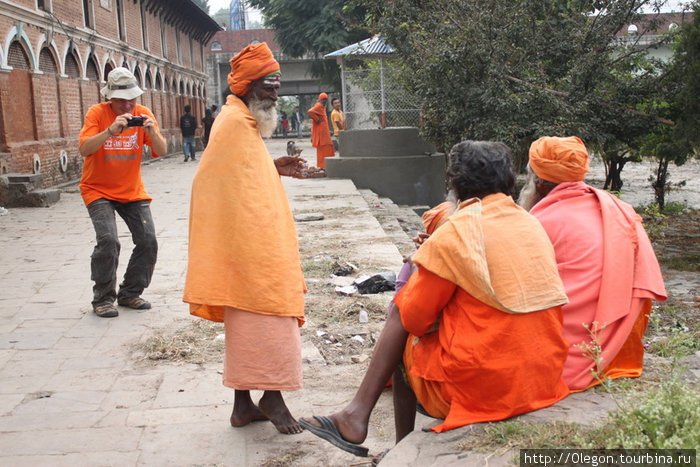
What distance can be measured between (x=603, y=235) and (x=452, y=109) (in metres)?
7.41

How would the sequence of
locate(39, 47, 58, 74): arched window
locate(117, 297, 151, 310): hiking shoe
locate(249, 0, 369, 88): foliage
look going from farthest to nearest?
locate(249, 0, 369, 88): foliage, locate(39, 47, 58, 74): arched window, locate(117, 297, 151, 310): hiking shoe

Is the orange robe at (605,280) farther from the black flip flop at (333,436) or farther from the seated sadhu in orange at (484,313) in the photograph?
the black flip flop at (333,436)

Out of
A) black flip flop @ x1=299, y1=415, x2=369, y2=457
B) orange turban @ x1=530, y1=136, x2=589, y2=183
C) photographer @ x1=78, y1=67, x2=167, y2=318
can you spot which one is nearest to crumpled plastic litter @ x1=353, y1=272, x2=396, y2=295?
photographer @ x1=78, y1=67, x2=167, y2=318

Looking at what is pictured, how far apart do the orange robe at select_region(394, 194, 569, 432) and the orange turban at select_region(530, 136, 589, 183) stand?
0.90 meters

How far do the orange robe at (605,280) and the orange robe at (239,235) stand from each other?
1.21m

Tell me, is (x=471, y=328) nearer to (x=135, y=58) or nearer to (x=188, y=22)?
(x=135, y=58)

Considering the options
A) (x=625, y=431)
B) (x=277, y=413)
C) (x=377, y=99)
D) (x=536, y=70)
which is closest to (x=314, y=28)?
(x=377, y=99)

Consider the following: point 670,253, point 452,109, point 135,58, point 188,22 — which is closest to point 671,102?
point 670,253

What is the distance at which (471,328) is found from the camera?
2627 mm

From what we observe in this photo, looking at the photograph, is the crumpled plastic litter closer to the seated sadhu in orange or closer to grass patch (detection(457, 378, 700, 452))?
the seated sadhu in orange

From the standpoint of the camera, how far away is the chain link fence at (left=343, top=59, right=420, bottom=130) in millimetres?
14781

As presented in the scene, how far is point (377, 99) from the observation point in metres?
15.1

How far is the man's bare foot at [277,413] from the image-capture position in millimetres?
3256

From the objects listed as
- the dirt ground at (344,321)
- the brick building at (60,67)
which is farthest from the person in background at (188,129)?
the dirt ground at (344,321)
